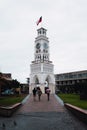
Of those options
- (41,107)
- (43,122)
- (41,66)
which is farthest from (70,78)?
(43,122)

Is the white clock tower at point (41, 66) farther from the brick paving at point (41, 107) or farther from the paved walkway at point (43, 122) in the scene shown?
the paved walkway at point (43, 122)

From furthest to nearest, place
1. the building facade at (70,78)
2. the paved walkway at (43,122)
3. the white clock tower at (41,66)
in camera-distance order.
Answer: the building facade at (70,78), the white clock tower at (41,66), the paved walkway at (43,122)

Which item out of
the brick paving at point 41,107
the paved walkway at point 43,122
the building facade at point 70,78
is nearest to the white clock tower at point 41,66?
the building facade at point 70,78

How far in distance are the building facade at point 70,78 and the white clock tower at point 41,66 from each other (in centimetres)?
2844

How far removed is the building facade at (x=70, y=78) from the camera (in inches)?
4614

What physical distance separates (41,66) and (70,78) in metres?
39.0

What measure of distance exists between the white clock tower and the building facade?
28441 mm

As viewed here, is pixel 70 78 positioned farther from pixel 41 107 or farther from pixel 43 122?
pixel 43 122

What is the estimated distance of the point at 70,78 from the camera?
124438mm

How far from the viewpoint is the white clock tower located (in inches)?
3529

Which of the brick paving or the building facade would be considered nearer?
the brick paving

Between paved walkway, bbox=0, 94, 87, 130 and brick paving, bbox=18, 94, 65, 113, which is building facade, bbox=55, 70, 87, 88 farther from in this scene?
paved walkway, bbox=0, 94, 87, 130

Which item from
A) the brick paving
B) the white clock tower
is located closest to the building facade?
the white clock tower

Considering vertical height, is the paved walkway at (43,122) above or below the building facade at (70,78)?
below
